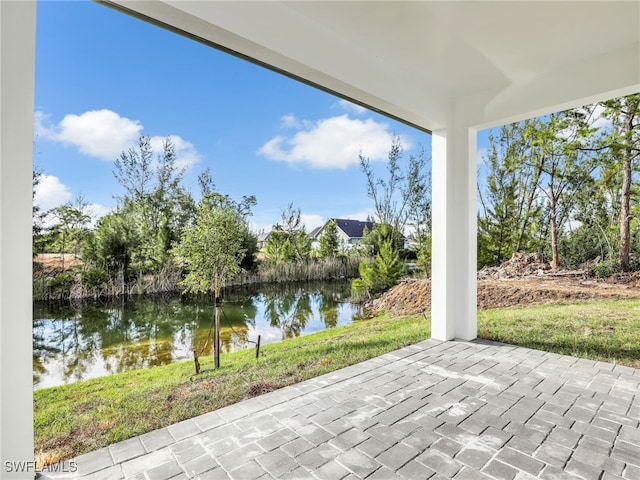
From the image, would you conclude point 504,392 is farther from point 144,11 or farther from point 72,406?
point 144,11

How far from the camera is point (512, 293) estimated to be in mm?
5305

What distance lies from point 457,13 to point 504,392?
3.14 meters

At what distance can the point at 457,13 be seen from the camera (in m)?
2.63

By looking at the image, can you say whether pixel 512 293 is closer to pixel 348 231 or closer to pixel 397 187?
pixel 397 187

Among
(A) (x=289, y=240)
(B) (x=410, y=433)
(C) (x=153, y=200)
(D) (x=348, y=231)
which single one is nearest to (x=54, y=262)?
(C) (x=153, y=200)

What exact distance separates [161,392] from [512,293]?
5068mm

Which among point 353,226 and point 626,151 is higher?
point 626,151

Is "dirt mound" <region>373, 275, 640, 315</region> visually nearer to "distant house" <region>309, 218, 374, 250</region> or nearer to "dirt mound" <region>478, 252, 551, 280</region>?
"dirt mound" <region>478, 252, 551, 280</region>

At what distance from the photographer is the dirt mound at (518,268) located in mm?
5152

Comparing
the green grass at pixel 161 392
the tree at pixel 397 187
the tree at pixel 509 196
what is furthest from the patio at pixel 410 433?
the tree at pixel 397 187

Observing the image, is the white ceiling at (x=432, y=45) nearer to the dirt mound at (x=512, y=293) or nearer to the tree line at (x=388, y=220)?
the tree line at (x=388, y=220)

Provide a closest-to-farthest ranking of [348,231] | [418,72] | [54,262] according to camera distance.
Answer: [54,262] → [418,72] → [348,231]

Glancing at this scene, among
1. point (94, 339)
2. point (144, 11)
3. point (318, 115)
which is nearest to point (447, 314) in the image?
point (318, 115)

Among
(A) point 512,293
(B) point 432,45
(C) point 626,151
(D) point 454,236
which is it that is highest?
(B) point 432,45
